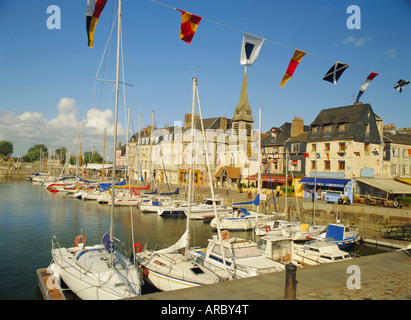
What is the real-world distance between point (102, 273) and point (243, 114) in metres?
44.1

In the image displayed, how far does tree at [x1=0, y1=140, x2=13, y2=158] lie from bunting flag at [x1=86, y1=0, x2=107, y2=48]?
670 feet

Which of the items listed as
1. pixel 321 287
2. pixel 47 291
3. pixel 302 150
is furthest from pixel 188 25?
pixel 302 150

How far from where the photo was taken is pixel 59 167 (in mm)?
137750

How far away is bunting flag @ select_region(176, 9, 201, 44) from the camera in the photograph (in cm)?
1237

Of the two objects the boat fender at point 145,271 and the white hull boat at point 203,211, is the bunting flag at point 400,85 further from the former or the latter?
the white hull boat at point 203,211

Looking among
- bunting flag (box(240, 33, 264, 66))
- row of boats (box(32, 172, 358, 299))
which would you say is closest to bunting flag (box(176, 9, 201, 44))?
bunting flag (box(240, 33, 264, 66))

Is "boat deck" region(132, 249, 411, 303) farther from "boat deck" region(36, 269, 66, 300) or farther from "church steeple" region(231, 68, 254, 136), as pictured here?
"church steeple" region(231, 68, 254, 136)

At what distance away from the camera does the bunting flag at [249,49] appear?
13.6m

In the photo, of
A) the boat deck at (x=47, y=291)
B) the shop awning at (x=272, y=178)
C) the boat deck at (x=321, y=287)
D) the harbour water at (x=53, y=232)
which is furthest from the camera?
the shop awning at (x=272, y=178)

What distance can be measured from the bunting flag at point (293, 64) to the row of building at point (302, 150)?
1129 centimetres

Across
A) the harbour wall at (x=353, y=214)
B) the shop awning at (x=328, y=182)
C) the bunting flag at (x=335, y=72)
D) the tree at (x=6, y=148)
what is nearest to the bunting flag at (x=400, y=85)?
the bunting flag at (x=335, y=72)

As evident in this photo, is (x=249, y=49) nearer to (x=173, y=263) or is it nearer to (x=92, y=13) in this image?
(x=92, y=13)

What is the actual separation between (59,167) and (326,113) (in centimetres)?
12823
